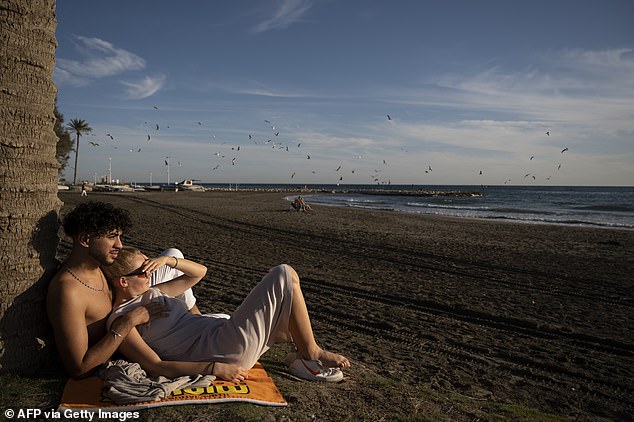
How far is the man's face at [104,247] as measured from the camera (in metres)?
3.00

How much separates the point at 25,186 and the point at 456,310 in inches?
215

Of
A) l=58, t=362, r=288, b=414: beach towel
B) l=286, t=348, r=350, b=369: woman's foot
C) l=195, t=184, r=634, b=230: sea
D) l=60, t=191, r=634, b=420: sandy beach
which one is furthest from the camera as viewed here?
l=195, t=184, r=634, b=230: sea

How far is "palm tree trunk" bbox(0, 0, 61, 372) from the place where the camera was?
117 inches

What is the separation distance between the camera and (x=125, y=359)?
3076 mm

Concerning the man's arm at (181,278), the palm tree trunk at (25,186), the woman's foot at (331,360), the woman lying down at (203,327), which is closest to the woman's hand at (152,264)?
the woman lying down at (203,327)

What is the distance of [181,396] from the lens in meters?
Result: 2.85

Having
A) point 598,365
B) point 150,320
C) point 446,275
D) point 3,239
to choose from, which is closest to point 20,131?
point 3,239

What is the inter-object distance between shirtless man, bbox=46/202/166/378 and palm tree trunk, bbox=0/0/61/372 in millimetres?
205

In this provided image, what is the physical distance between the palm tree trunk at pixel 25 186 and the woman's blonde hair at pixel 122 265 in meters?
0.45

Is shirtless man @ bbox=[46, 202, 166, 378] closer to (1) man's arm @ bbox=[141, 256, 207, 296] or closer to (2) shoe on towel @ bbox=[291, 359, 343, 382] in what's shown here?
(1) man's arm @ bbox=[141, 256, 207, 296]

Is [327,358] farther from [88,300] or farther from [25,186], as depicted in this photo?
A: [25,186]

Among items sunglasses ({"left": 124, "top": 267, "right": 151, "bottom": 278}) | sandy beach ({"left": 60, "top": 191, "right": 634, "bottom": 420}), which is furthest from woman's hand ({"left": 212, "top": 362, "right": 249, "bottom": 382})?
sunglasses ({"left": 124, "top": 267, "right": 151, "bottom": 278})

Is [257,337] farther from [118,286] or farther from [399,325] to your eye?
[399,325]

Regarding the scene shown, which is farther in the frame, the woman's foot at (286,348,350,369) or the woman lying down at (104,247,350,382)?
the woman's foot at (286,348,350,369)
